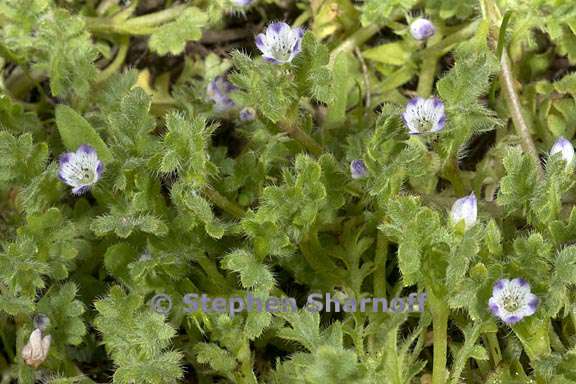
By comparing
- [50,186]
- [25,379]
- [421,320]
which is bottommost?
[25,379]

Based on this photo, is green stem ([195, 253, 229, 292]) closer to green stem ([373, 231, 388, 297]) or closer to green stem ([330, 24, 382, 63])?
green stem ([373, 231, 388, 297])

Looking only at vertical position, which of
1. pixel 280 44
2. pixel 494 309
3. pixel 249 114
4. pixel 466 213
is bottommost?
pixel 494 309

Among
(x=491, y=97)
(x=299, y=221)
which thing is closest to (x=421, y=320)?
(x=299, y=221)

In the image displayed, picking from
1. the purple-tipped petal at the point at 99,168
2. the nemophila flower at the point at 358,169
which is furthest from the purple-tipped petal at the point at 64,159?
the nemophila flower at the point at 358,169

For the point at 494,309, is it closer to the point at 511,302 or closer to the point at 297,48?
the point at 511,302

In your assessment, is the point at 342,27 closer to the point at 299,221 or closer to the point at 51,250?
the point at 299,221

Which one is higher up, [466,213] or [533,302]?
[466,213]

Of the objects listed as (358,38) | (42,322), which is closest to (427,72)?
(358,38)

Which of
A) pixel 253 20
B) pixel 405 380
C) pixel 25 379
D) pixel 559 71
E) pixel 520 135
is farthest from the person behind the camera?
pixel 253 20
